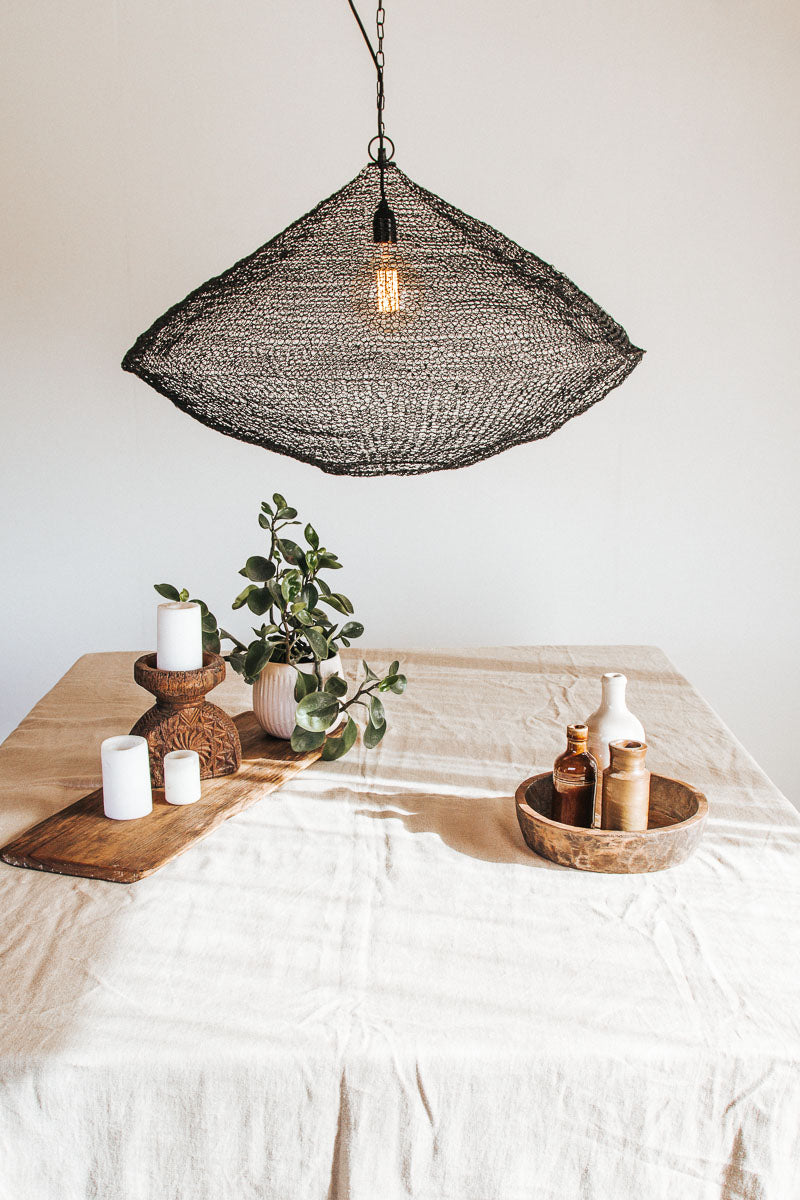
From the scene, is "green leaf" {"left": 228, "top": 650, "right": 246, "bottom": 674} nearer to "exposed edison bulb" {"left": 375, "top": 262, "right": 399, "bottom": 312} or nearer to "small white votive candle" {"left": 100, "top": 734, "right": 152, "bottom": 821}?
"small white votive candle" {"left": 100, "top": 734, "right": 152, "bottom": 821}

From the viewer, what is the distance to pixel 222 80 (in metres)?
2.81

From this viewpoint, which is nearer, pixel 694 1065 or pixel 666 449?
pixel 694 1065

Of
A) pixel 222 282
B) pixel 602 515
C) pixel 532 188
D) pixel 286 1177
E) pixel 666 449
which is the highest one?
pixel 532 188

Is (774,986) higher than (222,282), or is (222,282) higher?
(222,282)

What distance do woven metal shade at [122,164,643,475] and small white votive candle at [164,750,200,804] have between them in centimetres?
56

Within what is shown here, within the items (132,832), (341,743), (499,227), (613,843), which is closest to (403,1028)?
(613,843)

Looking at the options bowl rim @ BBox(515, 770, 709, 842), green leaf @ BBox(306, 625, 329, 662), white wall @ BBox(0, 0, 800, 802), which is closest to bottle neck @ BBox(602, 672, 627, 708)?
bowl rim @ BBox(515, 770, 709, 842)

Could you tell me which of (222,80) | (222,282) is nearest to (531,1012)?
(222,282)

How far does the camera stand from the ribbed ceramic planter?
1.56m

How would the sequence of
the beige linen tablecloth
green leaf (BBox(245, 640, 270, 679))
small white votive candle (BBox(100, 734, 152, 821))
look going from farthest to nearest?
green leaf (BBox(245, 640, 270, 679)), small white votive candle (BBox(100, 734, 152, 821)), the beige linen tablecloth

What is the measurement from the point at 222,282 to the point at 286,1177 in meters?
1.15

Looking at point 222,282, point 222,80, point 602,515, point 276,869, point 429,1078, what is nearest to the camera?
point 429,1078

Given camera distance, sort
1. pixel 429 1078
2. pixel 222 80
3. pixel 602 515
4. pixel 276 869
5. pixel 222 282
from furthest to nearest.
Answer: pixel 602 515 < pixel 222 80 < pixel 222 282 < pixel 276 869 < pixel 429 1078

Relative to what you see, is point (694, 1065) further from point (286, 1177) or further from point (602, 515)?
point (602, 515)
